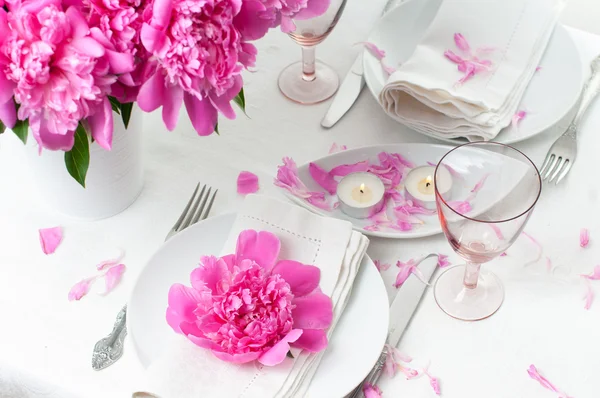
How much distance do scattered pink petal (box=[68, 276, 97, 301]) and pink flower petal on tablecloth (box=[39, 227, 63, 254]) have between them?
0.07 meters

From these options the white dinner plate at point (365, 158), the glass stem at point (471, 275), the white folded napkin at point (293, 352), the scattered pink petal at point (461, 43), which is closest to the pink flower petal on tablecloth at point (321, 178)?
the white dinner plate at point (365, 158)

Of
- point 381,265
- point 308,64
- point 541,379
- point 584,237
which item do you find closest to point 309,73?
point 308,64

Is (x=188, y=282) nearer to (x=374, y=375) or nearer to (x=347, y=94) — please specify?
(x=374, y=375)

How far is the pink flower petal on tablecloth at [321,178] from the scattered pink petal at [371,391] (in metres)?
0.28

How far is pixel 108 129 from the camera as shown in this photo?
2.11 ft

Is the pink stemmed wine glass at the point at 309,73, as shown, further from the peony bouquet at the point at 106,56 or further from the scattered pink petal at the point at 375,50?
the peony bouquet at the point at 106,56

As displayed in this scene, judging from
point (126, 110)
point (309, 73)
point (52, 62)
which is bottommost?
point (309, 73)

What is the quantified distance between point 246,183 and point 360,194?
0.16m

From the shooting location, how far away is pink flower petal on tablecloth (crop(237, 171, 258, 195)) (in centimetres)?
97

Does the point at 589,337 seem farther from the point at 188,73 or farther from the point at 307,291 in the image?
the point at 188,73

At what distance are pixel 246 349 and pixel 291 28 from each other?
328 millimetres

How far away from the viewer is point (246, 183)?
0.98 meters

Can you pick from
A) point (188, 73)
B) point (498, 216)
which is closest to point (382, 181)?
point (498, 216)

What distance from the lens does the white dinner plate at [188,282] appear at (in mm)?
741
